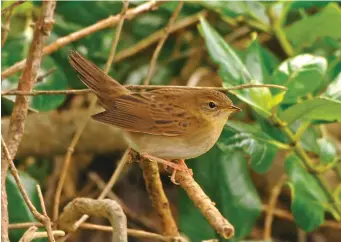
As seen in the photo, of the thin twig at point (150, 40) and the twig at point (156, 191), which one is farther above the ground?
the thin twig at point (150, 40)

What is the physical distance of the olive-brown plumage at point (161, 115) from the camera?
1.60 metres

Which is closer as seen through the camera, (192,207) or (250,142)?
(250,142)

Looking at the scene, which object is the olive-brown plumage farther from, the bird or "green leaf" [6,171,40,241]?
"green leaf" [6,171,40,241]

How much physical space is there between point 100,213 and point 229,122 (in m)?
0.54

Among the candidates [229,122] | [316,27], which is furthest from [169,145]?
[316,27]

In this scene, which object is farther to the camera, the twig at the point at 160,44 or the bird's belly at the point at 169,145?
the twig at the point at 160,44

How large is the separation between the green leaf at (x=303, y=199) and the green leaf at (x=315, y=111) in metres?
0.22

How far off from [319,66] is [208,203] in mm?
787

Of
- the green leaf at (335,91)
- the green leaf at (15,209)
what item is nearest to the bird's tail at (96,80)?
the green leaf at (15,209)

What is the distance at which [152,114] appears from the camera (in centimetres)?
165

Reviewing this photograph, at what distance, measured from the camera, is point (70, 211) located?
67.5 inches

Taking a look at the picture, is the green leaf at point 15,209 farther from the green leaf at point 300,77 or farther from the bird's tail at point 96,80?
the green leaf at point 300,77

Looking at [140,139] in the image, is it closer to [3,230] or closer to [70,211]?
[70,211]

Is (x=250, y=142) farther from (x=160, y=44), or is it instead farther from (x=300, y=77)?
(x=160, y=44)
